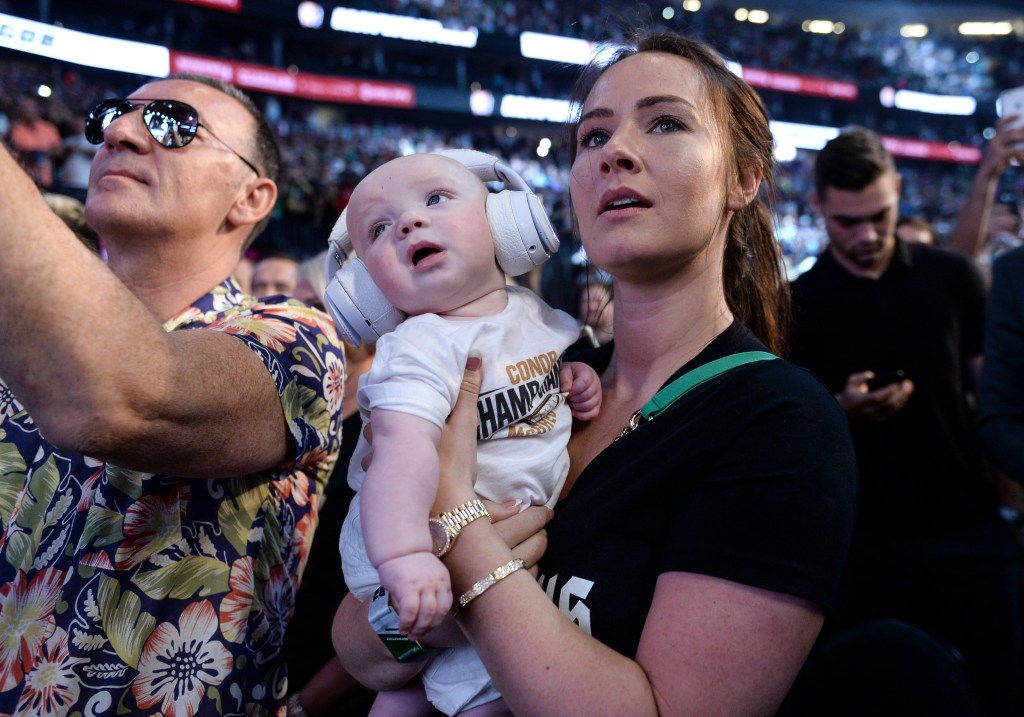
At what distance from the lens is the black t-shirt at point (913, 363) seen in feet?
10.3

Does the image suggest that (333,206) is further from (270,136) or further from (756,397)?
(756,397)

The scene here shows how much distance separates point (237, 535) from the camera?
67.8 inches

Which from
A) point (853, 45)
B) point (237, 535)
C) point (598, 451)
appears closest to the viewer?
point (598, 451)

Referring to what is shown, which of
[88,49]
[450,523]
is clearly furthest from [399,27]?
[450,523]

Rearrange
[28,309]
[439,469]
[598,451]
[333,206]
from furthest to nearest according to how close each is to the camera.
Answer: [333,206] → [598,451] → [439,469] → [28,309]

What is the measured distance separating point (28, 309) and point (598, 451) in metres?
0.98

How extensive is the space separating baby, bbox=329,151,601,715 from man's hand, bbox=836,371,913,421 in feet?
5.61

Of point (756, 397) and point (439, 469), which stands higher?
point (756, 397)

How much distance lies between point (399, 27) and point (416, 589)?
91.9 ft

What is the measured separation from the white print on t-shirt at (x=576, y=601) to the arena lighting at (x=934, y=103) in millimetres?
38138


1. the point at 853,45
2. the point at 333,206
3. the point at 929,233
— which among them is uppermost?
the point at 853,45

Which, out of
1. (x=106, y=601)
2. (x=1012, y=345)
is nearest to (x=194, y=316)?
(x=106, y=601)

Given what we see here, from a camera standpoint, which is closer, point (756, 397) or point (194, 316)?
point (756, 397)

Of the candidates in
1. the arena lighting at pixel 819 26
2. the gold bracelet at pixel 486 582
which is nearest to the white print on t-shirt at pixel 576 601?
the gold bracelet at pixel 486 582
